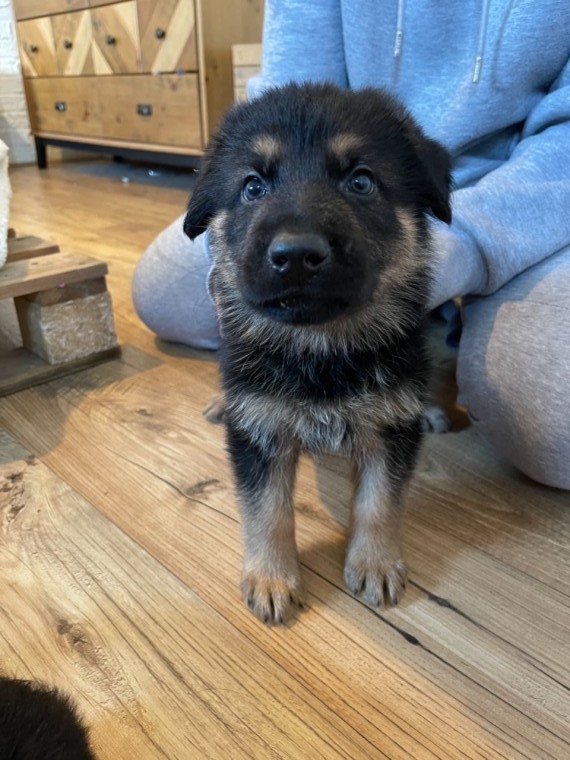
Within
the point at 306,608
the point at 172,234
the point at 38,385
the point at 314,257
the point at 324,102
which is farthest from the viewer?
the point at 172,234

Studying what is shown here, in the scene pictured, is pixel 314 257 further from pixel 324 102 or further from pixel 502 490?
pixel 502 490

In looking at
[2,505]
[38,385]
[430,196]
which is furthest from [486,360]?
[38,385]

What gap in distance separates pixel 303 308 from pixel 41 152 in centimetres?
608

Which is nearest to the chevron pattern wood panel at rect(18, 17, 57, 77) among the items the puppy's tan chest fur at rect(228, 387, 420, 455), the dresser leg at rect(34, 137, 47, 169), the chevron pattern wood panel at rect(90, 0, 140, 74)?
the dresser leg at rect(34, 137, 47, 169)

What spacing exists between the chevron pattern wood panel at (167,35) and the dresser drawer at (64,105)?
908mm

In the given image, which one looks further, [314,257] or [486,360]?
[486,360]

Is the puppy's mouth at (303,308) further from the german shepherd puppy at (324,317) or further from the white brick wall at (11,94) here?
the white brick wall at (11,94)

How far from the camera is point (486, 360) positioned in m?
1.47

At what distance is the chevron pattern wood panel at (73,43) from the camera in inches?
201

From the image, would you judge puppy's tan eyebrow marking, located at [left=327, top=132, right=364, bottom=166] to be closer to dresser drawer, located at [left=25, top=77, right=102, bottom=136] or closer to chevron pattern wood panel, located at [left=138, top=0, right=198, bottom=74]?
chevron pattern wood panel, located at [left=138, top=0, right=198, bottom=74]

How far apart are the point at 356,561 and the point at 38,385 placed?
1.14 meters

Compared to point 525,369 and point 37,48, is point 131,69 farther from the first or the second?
point 525,369

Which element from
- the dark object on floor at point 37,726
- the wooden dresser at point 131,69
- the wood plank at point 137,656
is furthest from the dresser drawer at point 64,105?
the dark object on floor at point 37,726

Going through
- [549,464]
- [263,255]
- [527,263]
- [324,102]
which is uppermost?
[324,102]
